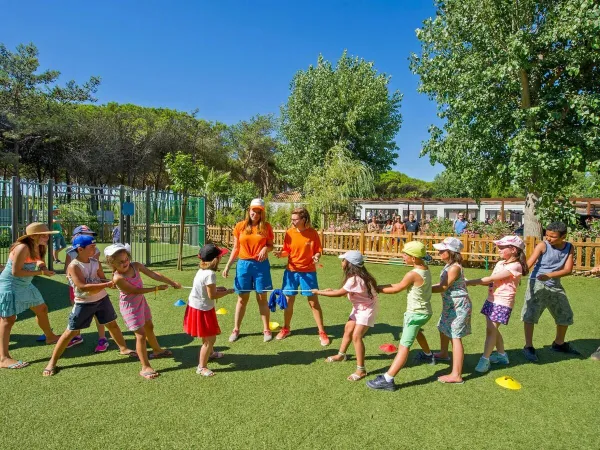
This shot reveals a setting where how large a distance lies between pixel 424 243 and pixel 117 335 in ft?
31.9

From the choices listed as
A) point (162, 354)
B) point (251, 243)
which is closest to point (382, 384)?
point (251, 243)

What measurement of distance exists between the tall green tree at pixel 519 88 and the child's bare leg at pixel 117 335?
11.5 meters

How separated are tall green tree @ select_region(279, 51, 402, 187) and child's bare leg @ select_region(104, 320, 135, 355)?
23.0 meters

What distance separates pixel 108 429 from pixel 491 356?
4.06 metres

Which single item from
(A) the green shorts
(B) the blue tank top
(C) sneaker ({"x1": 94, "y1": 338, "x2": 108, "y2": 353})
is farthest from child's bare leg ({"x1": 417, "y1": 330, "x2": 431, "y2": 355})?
(C) sneaker ({"x1": 94, "y1": 338, "x2": 108, "y2": 353})

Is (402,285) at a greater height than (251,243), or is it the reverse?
(251,243)

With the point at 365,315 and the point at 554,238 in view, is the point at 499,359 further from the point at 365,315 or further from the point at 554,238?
the point at 365,315

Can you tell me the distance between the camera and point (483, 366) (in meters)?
4.52

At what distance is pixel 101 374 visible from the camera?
14.3 ft

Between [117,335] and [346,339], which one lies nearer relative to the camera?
[346,339]

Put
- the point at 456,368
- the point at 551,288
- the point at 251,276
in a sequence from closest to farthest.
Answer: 1. the point at 456,368
2. the point at 551,288
3. the point at 251,276

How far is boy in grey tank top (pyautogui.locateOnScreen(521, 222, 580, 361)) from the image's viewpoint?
5.11m

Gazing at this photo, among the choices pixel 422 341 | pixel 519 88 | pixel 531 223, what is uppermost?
pixel 519 88

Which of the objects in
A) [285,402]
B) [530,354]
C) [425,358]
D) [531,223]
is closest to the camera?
[285,402]
